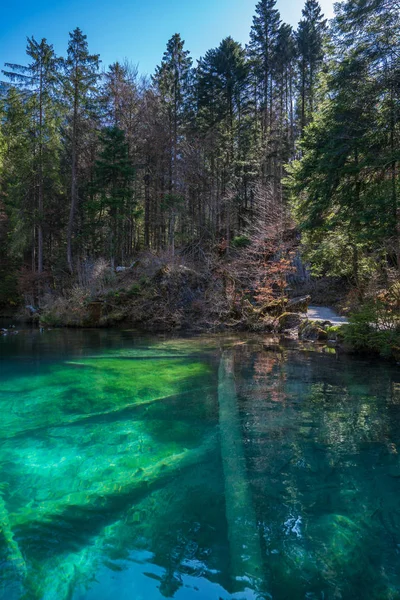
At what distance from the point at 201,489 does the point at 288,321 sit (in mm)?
11238

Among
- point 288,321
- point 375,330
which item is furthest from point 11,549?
point 288,321

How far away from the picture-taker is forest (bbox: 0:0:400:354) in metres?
12.0

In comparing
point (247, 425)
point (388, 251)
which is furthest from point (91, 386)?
point (388, 251)

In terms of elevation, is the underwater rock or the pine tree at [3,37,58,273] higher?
the pine tree at [3,37,58,273]

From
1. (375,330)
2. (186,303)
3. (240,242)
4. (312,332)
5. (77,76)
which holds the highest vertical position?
(77,76)

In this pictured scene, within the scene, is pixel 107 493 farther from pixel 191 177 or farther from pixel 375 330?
pixel 191 177

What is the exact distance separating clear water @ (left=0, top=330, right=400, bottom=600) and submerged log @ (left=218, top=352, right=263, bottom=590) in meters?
0.01

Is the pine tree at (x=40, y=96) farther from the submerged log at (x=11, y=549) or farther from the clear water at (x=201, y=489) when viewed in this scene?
the submerged log at (x=11, y=549)

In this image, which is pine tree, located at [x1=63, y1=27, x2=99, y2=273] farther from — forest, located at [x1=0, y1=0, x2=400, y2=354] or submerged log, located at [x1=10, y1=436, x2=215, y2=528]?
submerged log, located at [x1=10, y1=436, x2=215, y2=528]

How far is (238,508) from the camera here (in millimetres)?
Result: 3137

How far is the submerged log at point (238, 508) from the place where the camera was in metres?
2.47

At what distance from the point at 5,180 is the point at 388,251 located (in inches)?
1034

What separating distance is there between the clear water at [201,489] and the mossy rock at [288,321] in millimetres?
6542

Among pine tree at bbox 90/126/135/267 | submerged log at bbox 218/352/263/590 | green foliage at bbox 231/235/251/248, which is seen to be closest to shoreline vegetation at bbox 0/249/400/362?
green foliage at bbox 231/235/251/248
